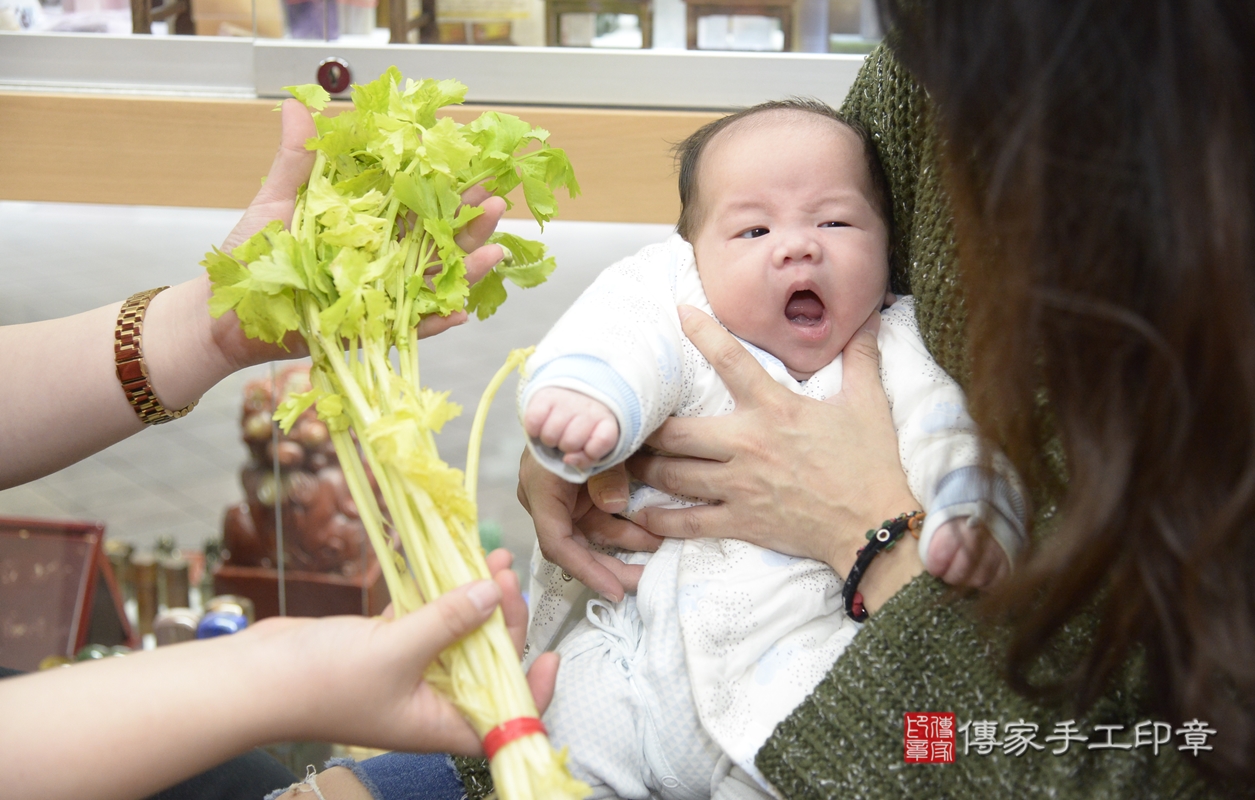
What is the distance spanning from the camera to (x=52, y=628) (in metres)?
2.02

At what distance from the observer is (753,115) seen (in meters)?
1.20

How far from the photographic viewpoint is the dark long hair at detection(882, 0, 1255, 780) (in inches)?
21.9

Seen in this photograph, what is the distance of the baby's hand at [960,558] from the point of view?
2.67 feet

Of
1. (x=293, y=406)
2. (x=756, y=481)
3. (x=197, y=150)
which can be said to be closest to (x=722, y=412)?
(x=756, y=481)

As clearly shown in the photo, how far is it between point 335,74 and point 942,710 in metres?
1.50

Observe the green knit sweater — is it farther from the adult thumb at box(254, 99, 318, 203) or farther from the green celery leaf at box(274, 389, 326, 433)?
the adult thumb at box(254, 99, 318, 203)

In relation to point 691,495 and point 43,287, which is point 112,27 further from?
point 691,495

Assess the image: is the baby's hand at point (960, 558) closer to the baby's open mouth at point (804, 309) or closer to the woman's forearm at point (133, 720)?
the baby's open mouth at point (804, 309)

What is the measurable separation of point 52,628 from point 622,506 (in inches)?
62.5

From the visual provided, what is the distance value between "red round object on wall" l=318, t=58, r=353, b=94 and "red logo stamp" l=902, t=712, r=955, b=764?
4.83 ft

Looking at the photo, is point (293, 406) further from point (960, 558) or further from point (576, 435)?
point (960, 558)

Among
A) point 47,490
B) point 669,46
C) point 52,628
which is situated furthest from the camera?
point 47,490

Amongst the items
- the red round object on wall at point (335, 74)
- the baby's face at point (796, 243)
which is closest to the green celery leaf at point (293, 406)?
the baby's face at point (796, 243)

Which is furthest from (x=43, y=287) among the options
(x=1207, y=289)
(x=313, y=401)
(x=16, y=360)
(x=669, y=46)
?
(x=1207, y=289)
